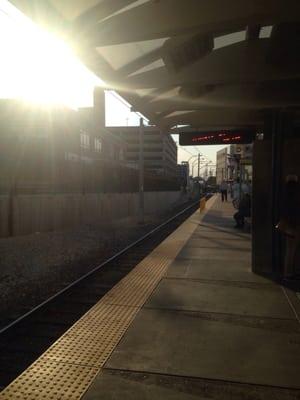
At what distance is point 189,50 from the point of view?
21.1ft

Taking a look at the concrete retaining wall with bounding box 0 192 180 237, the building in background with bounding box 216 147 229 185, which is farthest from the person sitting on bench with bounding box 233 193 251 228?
the building in background with bounding box 216 147 229 185

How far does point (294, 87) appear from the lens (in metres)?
7.75

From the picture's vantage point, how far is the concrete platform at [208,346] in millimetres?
3666

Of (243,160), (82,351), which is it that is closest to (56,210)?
(243,160)

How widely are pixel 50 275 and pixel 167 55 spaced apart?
5989mm

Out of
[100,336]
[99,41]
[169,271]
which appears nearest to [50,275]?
[169,271]

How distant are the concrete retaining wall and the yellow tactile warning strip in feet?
24.7

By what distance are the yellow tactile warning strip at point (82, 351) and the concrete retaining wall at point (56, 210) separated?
7.52 metres

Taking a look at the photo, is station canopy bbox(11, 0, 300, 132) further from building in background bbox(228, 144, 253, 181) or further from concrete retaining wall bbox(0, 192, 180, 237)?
building in background bbox(228, 144, 253, 181)

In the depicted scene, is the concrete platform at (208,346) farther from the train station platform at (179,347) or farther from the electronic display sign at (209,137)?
the electronic display sign at (209,137)

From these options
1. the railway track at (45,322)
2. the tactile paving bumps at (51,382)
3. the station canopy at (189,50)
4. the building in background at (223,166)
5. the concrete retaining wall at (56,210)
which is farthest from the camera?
the building in background at (223,166)

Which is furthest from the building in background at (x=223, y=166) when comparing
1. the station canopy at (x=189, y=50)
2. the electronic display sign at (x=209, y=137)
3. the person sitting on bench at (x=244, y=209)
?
the station canopy at (x=189, y=50)

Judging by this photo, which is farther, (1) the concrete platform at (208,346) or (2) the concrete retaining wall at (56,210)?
(2) the concrete retaining wall at (56,210)

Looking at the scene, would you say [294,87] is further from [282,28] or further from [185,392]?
[185,392]
